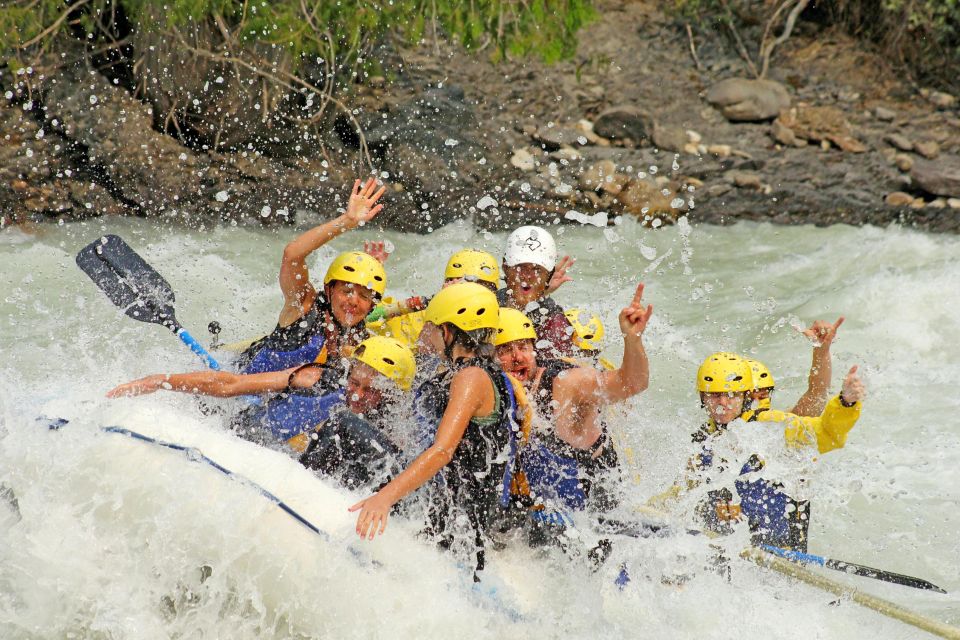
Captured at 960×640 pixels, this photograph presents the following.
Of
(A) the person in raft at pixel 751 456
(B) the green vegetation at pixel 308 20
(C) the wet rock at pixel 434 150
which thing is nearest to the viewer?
(A) the person in raft at pixel 751 456

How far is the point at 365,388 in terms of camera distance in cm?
461

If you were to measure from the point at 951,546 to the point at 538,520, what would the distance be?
9.07ft

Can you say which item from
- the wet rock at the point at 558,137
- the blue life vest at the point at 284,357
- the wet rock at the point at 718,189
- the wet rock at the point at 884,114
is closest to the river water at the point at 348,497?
the blue life vest at the point at 284,357

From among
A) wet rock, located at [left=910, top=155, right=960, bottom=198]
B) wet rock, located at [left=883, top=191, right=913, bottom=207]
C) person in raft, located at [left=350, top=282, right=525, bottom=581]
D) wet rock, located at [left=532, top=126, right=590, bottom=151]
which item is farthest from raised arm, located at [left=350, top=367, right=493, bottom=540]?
wet rock, located at [left=910, top=155, right=960, bottom=198]

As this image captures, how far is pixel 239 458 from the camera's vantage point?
166 inches

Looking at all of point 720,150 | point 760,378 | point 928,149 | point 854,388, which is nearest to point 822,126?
point 928,149

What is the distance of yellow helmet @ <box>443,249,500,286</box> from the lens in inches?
223

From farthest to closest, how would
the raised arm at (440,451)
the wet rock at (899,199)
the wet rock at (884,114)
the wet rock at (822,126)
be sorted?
the wet rock at (884,114) → the wet rock at (822,126) → the wet rock at (899,199) → the raised arm at (440,451)

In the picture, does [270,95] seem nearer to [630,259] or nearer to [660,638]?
[630,259]

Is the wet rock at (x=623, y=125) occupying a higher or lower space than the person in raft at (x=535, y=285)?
lower

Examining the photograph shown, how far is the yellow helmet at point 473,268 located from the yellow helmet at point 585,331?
441mm

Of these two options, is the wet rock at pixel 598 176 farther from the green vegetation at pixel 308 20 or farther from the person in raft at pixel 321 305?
the person in raft at pixel 321 305

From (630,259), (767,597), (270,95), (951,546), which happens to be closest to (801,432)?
(767,597)

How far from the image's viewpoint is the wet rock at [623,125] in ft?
36.1
